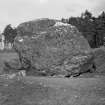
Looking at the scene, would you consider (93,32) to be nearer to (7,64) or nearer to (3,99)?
(7,64)

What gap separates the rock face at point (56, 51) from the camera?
9312 millimetres

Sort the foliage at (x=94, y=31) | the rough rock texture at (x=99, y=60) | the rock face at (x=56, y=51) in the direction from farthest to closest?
the foliage at (x=94, y=31) → the rough rock texture at (x=99, y=60) → the rock face at (x=56, y=51)

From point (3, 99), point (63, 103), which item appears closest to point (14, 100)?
point (3, 99)

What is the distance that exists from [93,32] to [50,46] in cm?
3112

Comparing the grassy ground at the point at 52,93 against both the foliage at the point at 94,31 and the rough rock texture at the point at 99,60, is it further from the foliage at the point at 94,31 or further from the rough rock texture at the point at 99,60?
the foliage at the point at 94,31

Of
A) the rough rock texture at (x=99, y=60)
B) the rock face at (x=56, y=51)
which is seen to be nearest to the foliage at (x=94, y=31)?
the rough rock texture at (x=99, y=60)

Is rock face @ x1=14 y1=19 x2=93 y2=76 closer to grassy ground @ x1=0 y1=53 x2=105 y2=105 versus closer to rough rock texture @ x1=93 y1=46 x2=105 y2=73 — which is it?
rough rock texture @ x1=93 y1=46 x2=105 y2=73

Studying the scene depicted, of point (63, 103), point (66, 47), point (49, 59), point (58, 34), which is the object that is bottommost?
point (63, 103)

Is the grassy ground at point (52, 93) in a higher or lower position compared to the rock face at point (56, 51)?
lower

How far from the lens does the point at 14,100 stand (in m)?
5.17

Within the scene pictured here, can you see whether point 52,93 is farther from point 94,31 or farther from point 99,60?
point 94,31

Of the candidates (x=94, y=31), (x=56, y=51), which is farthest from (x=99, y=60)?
(x=94, y=31)

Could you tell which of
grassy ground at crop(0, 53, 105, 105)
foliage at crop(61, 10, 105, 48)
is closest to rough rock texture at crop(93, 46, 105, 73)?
grassy ground at crop(0, 53, 105, 105)

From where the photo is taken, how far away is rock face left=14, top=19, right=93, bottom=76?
367 inches
